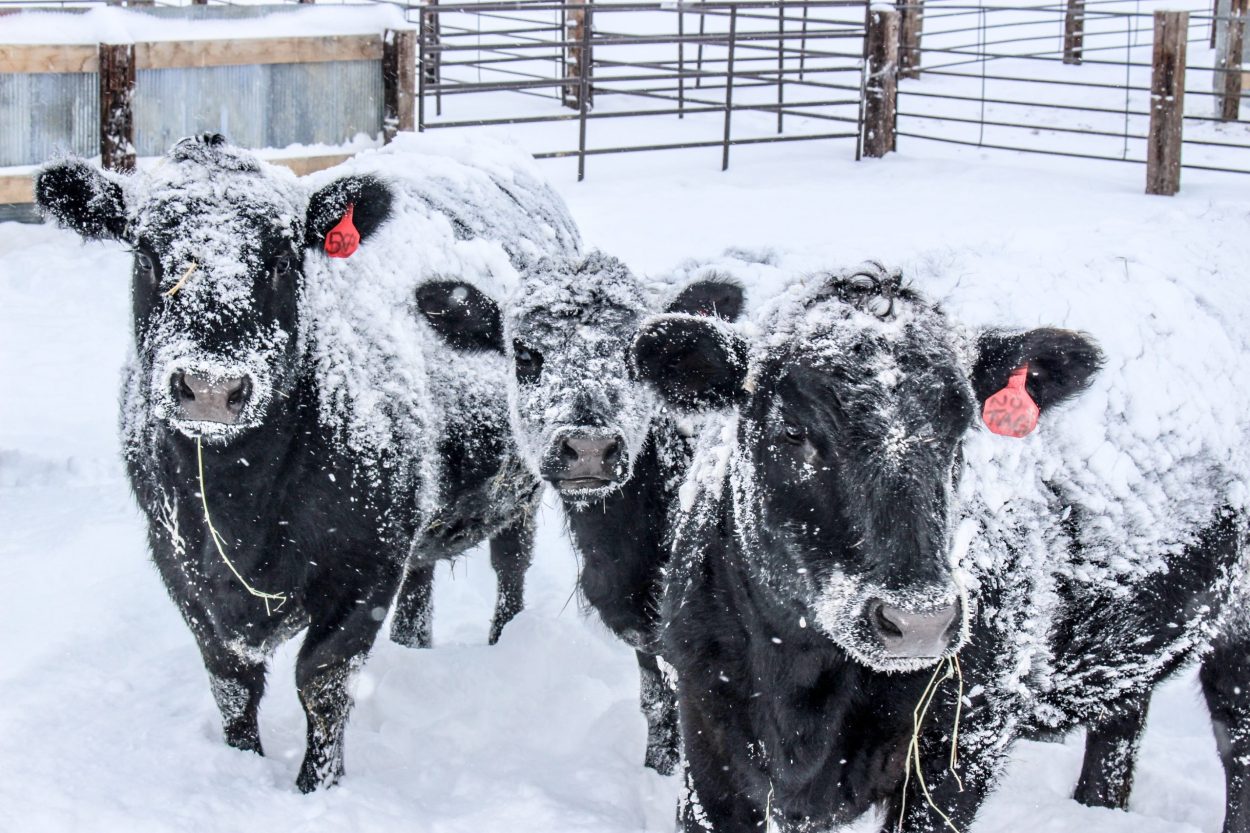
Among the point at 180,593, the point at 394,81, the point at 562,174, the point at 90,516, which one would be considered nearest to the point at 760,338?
the point at 180,593

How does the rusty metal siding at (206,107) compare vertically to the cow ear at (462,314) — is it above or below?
above

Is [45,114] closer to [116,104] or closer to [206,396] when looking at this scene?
[116,104]

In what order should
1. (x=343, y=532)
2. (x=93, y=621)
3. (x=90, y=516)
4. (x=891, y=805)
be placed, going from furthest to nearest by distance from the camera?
(x=90, y=516) → (x=93, y=621) → (x=343, y=532) → (x=891, y=805)

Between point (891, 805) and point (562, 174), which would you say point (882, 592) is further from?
point (562, 174)

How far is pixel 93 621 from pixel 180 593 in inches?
46.7

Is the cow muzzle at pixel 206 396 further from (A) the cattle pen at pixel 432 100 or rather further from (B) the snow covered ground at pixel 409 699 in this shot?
(A) the cattle pen at pixel 432 100

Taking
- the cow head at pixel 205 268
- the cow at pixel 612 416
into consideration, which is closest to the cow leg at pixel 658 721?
the cow at pixel 612 416

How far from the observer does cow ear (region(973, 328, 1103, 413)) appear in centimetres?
334

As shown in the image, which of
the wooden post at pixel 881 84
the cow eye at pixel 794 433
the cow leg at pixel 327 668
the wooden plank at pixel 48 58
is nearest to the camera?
the cow eye at pixel 794 433

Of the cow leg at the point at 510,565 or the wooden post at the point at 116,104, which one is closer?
the cow leg at the point at 510,565

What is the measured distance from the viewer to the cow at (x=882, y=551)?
3135mm

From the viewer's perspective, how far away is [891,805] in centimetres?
346

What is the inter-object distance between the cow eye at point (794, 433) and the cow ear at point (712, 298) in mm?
1471

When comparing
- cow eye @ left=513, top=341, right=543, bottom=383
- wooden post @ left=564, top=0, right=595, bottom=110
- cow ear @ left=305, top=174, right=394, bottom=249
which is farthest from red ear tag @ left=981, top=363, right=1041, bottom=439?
wooden post @ left=564, top=0, right=595, bottom=110
